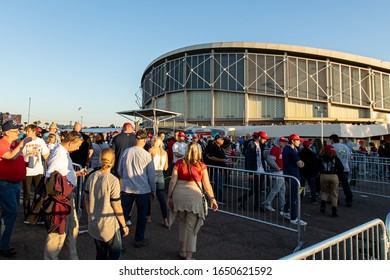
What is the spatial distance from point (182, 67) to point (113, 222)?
55.3 metres

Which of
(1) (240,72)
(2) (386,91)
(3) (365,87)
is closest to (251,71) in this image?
(1) (240,72)

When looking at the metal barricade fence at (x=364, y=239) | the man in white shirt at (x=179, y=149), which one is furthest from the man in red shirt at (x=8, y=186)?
the metal barricade fence at (x=364, y=239)

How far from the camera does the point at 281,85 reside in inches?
1997

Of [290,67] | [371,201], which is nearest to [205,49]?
[290,67]

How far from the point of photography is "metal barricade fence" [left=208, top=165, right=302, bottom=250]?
18.9ft

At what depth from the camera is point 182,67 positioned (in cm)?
5578

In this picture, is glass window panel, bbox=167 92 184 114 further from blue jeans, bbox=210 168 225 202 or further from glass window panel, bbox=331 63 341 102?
blue jeans, bbox=210 168 225 202

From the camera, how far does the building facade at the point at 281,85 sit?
50750 mm

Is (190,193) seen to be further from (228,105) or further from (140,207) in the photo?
(228,105)

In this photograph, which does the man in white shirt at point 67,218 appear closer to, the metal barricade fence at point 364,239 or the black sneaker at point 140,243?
the black sneaker at point 140,243

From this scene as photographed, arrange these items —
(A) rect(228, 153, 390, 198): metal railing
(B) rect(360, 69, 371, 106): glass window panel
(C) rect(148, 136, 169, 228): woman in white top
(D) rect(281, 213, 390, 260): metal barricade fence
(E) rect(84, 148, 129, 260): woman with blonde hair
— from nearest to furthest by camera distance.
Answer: (D) rect(281, 213, 390, 260): metal barricade fence → (E) rect(84, 148, 129, 260): woman with blonde hair → (C) rect(148, 136, 169, 228): woman in white top → (A) rect(228, 153, 390, 198): metal railing → (B) rect(360, 69, 371, 106): glass window panel

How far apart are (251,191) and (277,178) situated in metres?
0.85

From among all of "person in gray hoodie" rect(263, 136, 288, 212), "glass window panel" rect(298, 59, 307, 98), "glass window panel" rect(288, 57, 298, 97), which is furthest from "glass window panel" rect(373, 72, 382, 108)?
"person in gray hoodie" rect(263, 136, 288, 212)

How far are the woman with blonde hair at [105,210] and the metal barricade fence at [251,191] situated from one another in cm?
338
